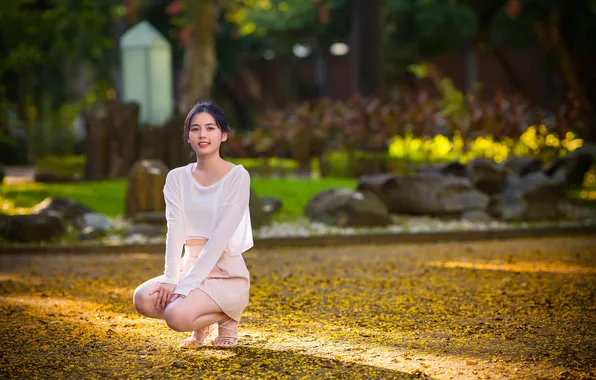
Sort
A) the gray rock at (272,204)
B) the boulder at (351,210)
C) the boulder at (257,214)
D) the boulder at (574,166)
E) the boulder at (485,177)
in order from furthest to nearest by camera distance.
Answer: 1. the boulder at (574,166)
2. the boulder at (485,177)
3. the gray rock at (272,204)
4. the boulder at (351,210)
5. the boulder at (257,214)

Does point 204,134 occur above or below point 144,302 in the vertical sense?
above

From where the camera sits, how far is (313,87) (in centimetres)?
3700

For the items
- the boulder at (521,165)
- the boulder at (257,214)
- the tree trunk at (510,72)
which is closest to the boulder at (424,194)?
the boulder at (257,214)

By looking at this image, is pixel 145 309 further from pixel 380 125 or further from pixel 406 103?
pixel 406 103

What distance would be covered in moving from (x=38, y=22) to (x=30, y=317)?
12.9 meters

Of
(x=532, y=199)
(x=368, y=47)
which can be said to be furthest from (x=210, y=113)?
(x=368, y=47)

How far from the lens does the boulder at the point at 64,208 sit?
1270cm

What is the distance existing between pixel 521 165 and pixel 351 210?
14.7 feet

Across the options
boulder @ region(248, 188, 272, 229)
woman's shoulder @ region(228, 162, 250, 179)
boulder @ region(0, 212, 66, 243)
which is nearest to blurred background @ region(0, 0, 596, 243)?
boulder @ region(248, 188, 272, 229)

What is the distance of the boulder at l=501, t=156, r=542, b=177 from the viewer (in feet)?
51.2

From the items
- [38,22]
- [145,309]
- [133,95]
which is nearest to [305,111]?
[133,95]

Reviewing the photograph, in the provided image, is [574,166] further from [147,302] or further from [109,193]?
[147,302]

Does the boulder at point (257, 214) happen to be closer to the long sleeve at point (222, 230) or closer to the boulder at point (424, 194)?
the boulder at point (424, 194)

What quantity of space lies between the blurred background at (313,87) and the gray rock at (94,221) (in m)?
0.80
